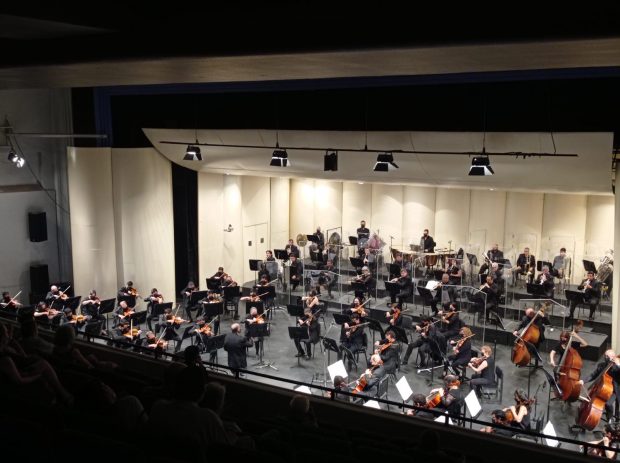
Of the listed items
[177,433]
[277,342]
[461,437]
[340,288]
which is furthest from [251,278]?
[177,433]

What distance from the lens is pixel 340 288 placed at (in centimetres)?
1636

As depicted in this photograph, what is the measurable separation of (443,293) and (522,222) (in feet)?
14.9

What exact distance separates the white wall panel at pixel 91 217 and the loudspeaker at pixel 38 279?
980mm

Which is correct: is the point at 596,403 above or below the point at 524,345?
below

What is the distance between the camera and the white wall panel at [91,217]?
1523 centimetres

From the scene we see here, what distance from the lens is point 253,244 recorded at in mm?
18953

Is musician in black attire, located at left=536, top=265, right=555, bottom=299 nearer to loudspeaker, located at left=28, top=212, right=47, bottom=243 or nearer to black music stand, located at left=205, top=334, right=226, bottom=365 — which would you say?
black music stand, located at left=205, top=334, right=226, bottom=365

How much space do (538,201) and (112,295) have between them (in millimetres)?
11135

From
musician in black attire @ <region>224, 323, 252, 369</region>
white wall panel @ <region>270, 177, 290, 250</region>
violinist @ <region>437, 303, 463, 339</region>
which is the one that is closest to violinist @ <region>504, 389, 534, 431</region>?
violinist @ <region>437, 303, 463, 339</region>

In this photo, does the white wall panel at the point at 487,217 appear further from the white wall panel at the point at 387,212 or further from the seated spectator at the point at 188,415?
the seated spectator at the point at 188,415

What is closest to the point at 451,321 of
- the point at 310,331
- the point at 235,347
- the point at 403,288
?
the point at 403,288

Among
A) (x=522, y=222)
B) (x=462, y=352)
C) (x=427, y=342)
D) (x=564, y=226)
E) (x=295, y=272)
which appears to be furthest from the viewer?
(x=522, y=222)

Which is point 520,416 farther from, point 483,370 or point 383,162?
point 383,162

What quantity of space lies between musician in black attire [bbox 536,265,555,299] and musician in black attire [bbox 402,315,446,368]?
276cm
